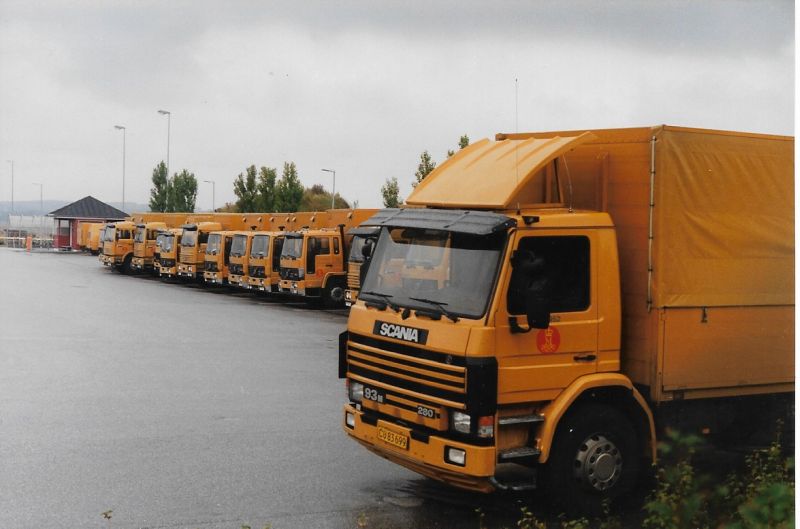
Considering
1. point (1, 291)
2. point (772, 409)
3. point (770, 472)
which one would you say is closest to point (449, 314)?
point (770, 472)

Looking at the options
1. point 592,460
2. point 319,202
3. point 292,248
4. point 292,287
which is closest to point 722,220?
point 592,460

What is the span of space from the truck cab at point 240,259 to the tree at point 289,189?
35.7 m

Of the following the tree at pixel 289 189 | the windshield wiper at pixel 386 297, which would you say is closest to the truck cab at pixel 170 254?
the tree at pixel 289 189

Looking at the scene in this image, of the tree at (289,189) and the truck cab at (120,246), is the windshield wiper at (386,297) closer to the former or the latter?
the truck cab at (120,246)

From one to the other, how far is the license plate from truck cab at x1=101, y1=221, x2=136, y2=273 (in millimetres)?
41160

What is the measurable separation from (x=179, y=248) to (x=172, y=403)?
92.7ft

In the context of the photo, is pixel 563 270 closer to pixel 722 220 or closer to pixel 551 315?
pixel 551 315

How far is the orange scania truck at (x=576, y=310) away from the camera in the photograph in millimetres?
6926

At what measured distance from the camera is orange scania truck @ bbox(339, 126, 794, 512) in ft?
22.7

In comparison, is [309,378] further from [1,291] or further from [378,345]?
[1,291]

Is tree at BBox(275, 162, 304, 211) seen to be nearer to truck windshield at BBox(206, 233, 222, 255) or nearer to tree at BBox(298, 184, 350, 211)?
tree at BBox(298, 184, 350, 211)

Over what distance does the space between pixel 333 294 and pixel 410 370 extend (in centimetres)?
2165

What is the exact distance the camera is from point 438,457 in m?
6.97

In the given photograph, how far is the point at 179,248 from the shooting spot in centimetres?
3950
